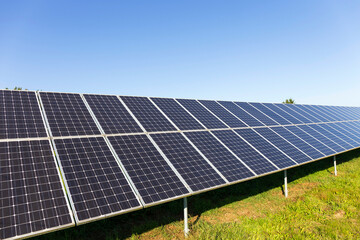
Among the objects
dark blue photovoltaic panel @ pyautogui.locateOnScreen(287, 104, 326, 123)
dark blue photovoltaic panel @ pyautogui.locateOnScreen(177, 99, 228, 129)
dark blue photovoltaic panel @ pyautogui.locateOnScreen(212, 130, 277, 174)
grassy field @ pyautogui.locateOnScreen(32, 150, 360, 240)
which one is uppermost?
dark blue photovoltaic panel @ pyautogui.locateOnScreen(177, 99, 228, 129)

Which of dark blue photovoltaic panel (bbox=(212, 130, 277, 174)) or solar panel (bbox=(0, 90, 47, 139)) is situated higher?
solar panel (bbox=(0, 90, 47, 139))

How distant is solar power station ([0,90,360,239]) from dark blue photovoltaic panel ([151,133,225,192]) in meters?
0.04

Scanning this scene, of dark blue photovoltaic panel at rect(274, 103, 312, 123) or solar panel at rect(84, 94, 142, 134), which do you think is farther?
dark blue photovoltaic panel at rect(274, 103, 312, 123)

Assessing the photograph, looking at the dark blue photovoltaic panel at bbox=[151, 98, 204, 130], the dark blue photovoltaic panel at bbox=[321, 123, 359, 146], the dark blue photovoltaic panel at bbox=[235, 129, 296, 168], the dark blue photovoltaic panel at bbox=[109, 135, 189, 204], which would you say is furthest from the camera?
the dark blue photovoltaic panel at bbox=[321, 123, 359, 146]

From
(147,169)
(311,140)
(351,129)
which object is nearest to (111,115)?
(147,169)

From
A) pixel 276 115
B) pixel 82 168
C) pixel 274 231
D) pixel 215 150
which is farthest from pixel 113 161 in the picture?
pixel 276 115

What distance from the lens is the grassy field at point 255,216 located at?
8.81 metres

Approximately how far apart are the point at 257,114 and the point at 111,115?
11.2m

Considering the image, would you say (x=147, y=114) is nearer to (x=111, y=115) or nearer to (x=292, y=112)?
(x=111, y=115)

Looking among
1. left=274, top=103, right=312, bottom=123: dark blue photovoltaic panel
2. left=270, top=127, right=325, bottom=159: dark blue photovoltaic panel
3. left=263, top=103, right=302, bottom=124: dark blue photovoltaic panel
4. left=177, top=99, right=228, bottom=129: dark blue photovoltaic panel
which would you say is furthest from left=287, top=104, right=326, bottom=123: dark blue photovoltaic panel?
left=177, top=99, right=228, bottom=129: dark blue photovoltaic panel

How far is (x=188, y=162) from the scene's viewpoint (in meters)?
8.92

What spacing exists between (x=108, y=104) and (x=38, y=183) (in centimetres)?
530

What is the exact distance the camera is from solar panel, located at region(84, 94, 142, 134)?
9.40 m

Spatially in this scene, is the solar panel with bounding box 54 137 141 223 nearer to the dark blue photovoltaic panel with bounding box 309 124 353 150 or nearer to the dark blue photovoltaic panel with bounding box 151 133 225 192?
the dark blue photovoltaic panel with bounding box 151 133 225 192
